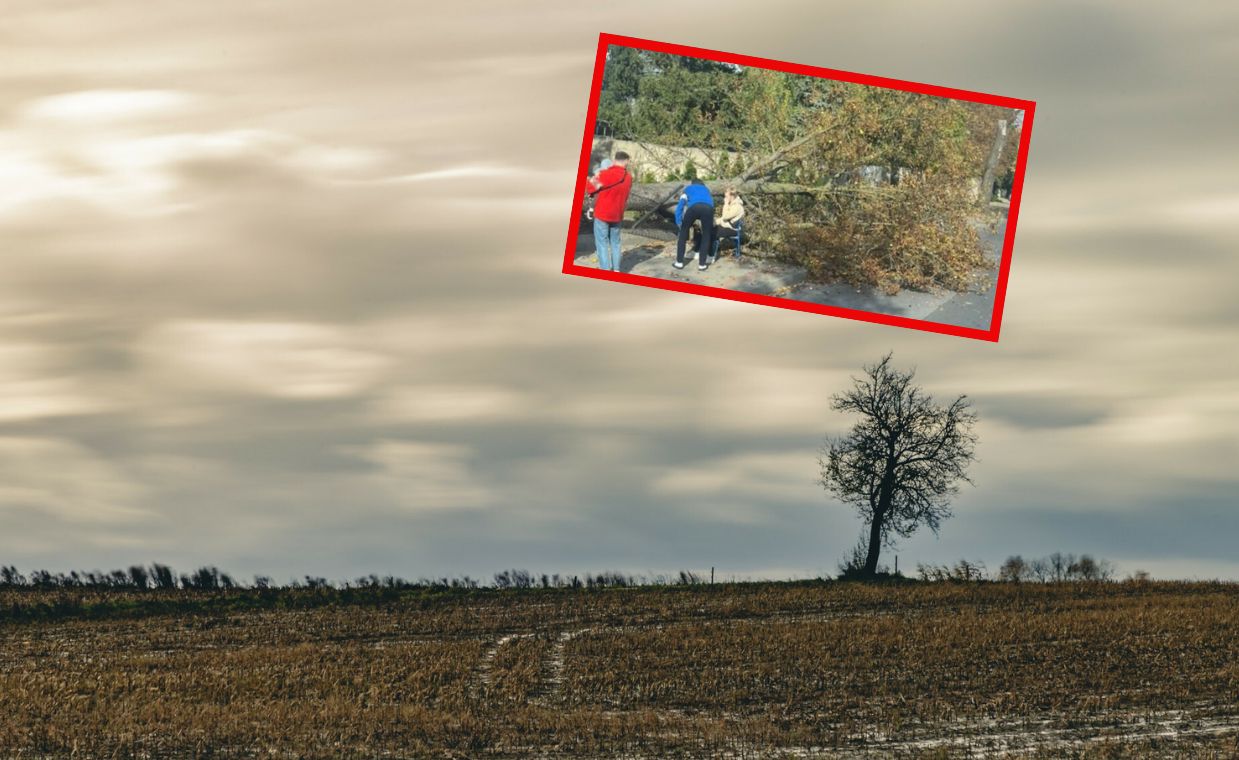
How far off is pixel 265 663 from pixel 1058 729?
691 inches

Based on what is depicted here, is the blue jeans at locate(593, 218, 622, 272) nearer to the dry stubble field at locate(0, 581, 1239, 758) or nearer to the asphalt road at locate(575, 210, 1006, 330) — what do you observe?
the asphalt road at locate(575, 210, 1006, 330)

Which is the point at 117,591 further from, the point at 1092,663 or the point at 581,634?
the point at 1092,663

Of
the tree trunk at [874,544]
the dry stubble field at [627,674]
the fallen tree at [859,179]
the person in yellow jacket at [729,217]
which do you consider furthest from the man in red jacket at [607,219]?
the tree trunk at [874,544]

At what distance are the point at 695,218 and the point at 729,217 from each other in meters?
1.48

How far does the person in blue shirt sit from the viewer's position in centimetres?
2595

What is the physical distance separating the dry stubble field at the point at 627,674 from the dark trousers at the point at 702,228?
809 cm

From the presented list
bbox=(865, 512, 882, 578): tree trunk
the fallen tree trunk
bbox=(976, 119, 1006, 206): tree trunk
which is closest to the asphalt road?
the fallen tree trunk

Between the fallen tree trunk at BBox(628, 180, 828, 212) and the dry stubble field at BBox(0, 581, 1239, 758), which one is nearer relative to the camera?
the dry stubble field at BBox(0, 581, 1239, 758)

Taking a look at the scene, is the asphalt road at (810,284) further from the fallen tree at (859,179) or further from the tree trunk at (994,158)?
the tree trunk at (994,158)

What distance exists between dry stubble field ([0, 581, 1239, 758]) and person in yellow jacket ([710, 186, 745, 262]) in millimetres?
8766

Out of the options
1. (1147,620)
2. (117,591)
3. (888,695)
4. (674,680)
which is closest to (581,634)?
(674,680)

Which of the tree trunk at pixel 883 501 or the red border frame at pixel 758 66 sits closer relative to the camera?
the red border frame at pixel 758 66

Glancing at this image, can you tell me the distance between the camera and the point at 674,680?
2984cm

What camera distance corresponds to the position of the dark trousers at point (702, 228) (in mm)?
25891
